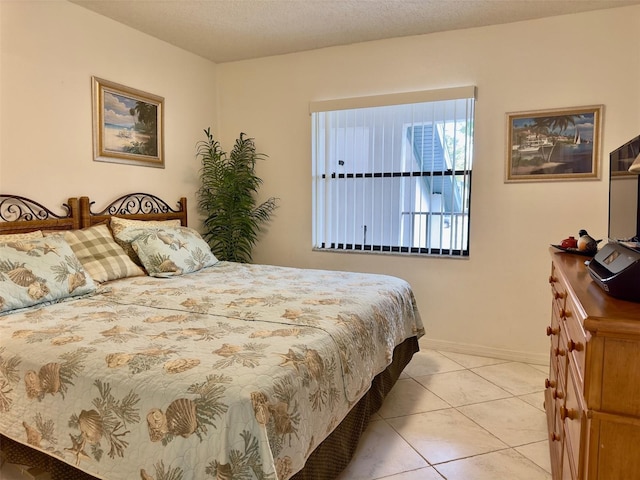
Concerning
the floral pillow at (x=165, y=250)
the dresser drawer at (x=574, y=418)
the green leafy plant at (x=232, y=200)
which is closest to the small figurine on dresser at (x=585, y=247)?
the dresser drawer at (x=574, y=418)

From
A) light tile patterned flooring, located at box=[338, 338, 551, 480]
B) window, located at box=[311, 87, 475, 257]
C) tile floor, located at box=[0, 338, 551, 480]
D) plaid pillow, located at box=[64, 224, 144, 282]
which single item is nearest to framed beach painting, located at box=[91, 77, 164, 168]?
plaid pillow, located at box=[64, 224, 144, 282]

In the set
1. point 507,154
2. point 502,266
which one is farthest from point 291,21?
point 502,266

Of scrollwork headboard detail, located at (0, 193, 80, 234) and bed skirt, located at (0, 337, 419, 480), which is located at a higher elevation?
scrollwork headboard detail, located at (0, 193, 80, 234)

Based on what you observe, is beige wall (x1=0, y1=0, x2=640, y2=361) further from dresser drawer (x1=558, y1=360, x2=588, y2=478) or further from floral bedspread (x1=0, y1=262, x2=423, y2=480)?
dresser drawer (x1=558, y1=360, x2=588, y2=478)

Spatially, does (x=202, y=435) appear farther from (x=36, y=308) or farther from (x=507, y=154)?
(x=507, y=154)

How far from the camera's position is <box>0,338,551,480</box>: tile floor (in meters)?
1.94

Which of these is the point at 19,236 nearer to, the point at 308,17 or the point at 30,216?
the point at 30,216

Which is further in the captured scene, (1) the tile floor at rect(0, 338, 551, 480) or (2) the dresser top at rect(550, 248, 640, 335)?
(1) the tile floor at rect(0, 338, 551, 480)

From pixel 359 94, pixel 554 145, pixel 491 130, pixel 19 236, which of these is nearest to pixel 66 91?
pixel 19 236

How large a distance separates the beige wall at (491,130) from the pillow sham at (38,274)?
2.01m

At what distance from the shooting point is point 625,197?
1.66 metres

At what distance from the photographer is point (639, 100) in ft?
9.20

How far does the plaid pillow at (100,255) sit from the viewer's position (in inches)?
100

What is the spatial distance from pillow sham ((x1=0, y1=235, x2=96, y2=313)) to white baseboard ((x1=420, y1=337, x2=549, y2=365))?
2548 millimetres
